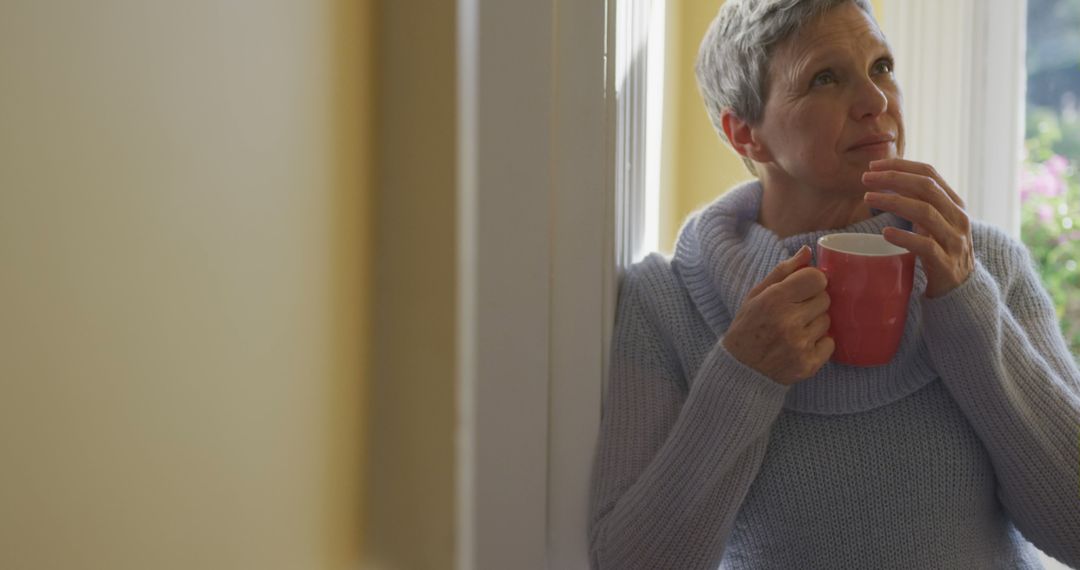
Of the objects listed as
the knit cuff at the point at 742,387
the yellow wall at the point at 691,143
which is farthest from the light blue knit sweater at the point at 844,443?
the yellow wall at the point at 691,143

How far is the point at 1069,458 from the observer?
39.4 inches

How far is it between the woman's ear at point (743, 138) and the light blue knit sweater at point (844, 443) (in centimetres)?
14

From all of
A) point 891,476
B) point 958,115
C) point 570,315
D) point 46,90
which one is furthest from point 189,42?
point 958,115

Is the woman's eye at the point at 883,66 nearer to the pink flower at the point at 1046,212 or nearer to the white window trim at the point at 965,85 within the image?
the white window trim at the point at 965,85

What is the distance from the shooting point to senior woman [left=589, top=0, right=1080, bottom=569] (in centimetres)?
97

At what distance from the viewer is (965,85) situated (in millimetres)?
1822

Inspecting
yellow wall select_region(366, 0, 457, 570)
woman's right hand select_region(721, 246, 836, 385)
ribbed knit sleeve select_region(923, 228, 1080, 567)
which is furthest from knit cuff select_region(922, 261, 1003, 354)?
yellow wall select_region(366, 0, 457, 570)

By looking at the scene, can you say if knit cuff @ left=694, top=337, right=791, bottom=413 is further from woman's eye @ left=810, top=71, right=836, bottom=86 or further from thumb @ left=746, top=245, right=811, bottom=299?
woman's eye @ left=810, top=71, right=836, bottom=86

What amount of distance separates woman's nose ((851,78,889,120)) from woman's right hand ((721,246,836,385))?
191 millimetres

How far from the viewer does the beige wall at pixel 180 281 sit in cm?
40

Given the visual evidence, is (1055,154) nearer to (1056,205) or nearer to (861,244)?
(1056,205)

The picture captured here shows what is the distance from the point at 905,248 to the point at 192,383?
0.68m

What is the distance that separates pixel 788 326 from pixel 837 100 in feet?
0.93

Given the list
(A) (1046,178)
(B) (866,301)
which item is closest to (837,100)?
(B) (866,301)
